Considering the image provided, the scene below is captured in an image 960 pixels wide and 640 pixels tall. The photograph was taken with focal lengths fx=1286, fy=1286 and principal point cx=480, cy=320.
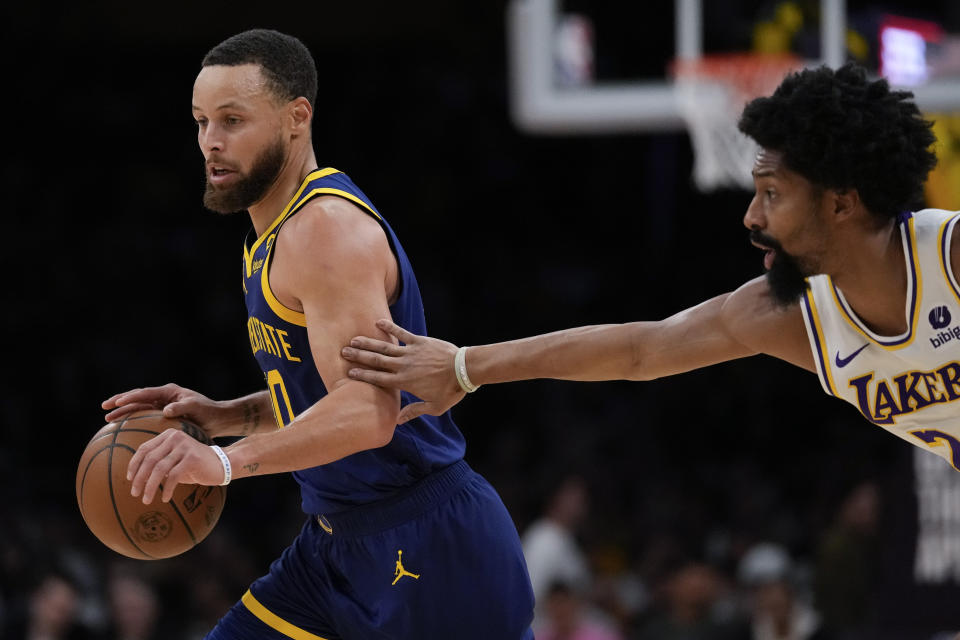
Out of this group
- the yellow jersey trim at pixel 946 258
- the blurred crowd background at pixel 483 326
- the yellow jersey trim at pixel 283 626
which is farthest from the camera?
the blurred crowd background at pixel 483 326

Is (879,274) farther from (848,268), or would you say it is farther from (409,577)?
(409,577)

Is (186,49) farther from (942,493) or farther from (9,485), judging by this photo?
(942,493)

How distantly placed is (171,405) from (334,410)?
2.12 ft

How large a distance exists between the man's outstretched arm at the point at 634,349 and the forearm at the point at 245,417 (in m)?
0.65

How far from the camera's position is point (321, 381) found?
3.53 meters

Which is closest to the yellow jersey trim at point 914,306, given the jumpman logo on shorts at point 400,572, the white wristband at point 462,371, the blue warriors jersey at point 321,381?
the white wristband at point 462,371

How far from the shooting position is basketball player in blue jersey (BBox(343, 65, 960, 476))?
3371mm

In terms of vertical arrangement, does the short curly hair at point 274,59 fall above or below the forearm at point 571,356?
above

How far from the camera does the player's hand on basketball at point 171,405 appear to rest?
3676 millimetres

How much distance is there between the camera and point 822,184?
3.40 meters

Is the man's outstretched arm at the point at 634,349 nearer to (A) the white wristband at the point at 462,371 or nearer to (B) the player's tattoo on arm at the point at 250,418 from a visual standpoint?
(A) the white wristband at the point at 462,371

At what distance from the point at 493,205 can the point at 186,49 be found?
13.0 feet

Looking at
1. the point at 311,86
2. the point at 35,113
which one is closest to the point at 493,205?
the point at 35,113

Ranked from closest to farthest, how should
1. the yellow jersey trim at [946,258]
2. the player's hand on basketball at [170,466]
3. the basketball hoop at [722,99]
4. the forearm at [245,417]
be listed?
1. the player's hand on basketball at [170,466]
2. the yellow jersey trim at [946,258]
3. the forearm at [245,417]
4. the basketball hoop at [722,99]
